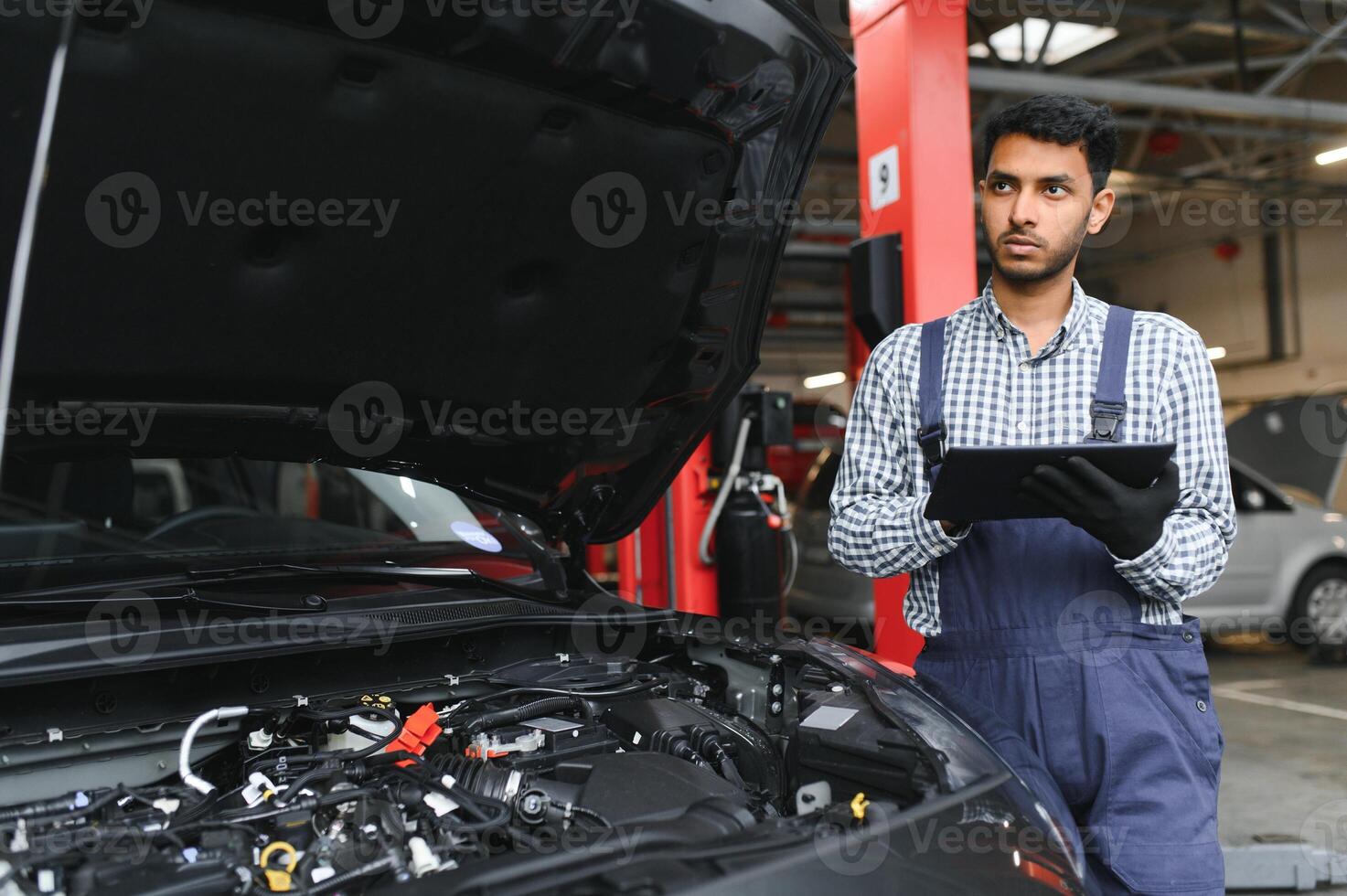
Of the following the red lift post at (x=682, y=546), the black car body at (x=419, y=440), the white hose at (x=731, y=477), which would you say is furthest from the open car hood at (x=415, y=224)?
the red lift post at (x=682, y=546)

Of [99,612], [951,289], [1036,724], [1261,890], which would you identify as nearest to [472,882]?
[99,612]

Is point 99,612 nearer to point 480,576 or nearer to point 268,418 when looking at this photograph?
point 268,418

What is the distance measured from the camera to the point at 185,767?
4.63 ft

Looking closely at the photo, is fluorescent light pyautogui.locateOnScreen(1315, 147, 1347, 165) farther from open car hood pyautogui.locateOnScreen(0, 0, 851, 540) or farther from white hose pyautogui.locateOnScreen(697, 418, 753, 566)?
open car hood pyautogui.locateOnScreen(0, 0, 851, 540)

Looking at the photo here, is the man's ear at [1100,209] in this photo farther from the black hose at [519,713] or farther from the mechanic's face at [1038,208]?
the black hose at [519,713]

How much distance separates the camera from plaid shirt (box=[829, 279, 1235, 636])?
170 centimetres

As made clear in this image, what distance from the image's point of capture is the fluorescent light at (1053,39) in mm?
7946

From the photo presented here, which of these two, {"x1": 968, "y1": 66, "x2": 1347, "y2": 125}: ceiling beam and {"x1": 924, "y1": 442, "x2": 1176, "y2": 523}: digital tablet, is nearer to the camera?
{"x1": 924, "y1": 442, "x2": 1176, "y2": 523}: digital tablet

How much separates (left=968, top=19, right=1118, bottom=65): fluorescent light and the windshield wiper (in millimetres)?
7122

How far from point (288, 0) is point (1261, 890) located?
11.6 feet

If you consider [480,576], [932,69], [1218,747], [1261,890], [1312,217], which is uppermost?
[1312,217]

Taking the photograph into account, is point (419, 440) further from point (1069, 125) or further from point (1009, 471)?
point (1069, 125)

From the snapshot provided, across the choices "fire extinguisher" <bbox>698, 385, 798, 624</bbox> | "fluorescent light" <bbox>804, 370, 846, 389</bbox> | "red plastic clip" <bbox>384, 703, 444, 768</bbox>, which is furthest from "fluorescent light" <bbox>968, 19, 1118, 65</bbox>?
"fluorescent light" <bbox>804, 370, 846, 389</bbox>

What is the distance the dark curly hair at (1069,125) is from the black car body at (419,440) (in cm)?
33
